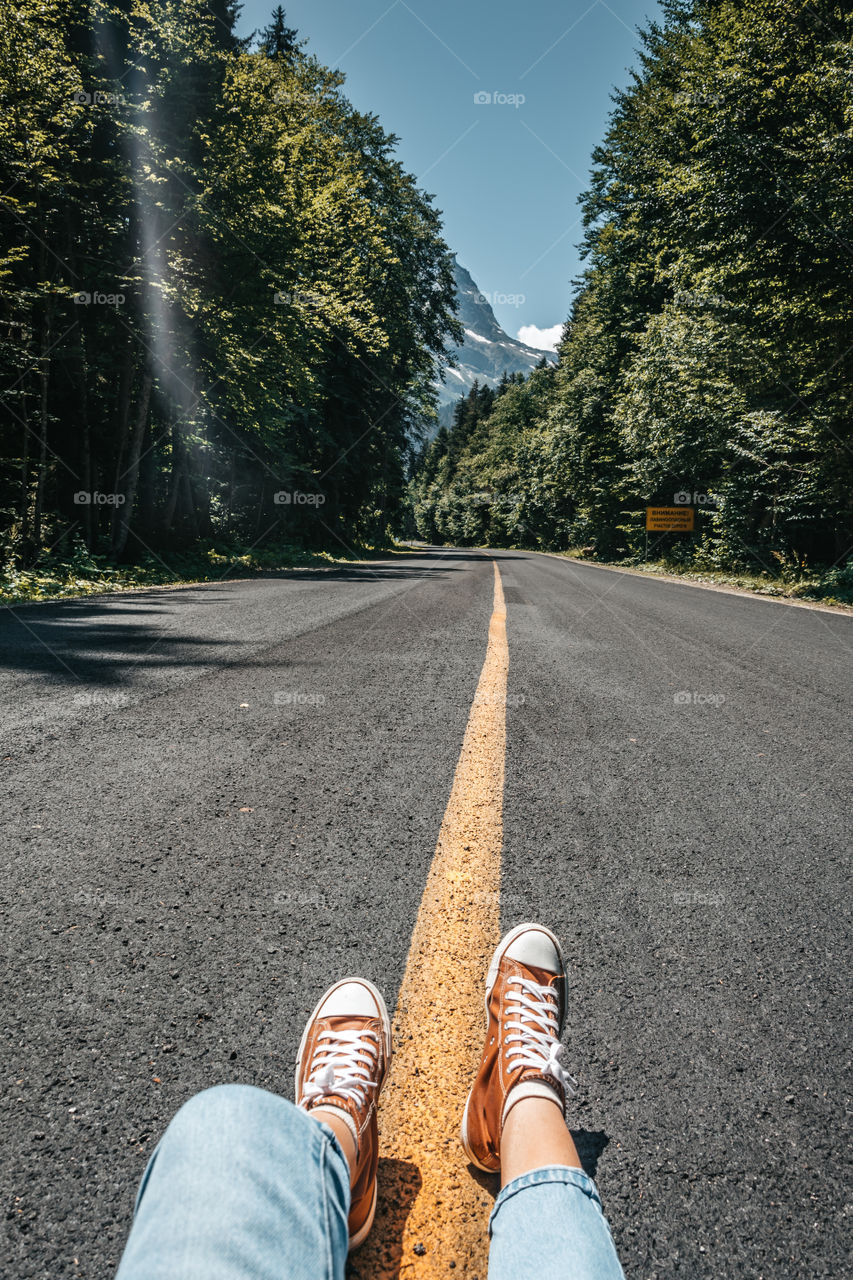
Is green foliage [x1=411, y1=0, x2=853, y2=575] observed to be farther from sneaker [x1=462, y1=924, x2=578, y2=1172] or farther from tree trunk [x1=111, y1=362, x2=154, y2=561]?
sneaker [x1=462, y1=924, x2=578, y2=1172]

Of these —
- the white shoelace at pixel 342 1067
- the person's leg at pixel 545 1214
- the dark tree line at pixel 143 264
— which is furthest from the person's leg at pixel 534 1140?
the dark tree line at pixel 143 264

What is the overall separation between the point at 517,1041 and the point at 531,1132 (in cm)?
17

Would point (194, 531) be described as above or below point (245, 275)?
below

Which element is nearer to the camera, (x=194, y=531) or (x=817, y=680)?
(x=817, y=680)

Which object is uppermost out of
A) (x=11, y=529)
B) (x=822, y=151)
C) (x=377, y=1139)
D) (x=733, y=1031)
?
(x=822, y=151)

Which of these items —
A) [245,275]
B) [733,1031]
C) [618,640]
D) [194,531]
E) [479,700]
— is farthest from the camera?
[194,531]

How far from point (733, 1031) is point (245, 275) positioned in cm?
1686

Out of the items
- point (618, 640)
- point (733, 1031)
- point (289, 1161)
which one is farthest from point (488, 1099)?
→ point (618, 640)

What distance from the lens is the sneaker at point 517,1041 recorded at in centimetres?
117

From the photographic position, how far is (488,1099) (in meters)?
1.20

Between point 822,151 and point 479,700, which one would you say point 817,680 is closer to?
point 479,700

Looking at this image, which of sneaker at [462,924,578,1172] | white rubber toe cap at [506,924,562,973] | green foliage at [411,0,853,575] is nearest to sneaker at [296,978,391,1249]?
sneaker at [462,924,578,1172]

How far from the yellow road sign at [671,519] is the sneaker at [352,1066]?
25115 mm

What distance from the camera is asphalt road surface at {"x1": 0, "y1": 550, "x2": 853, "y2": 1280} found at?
3.34 ft
